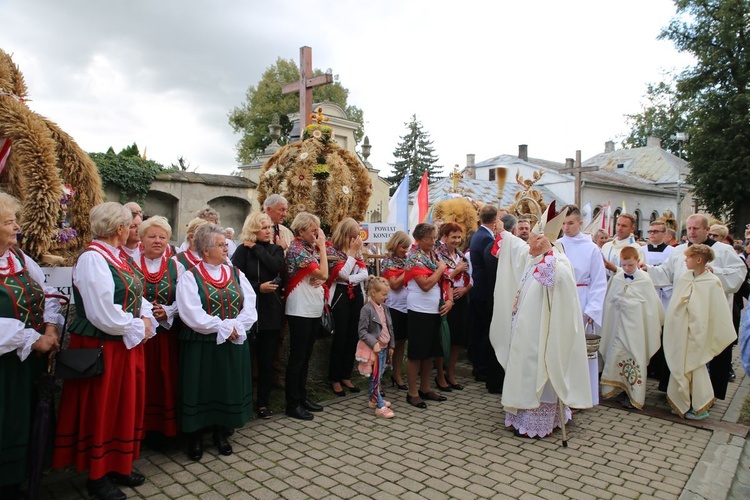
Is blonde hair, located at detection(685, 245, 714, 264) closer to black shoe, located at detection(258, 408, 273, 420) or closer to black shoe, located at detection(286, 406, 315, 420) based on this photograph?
black shoe, located at detection(286, 406, 315, 420)

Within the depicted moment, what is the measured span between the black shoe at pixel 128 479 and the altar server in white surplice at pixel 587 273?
423 centimetres

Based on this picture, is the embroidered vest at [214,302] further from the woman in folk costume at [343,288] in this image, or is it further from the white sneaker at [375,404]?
the white sneaker at [375,404]

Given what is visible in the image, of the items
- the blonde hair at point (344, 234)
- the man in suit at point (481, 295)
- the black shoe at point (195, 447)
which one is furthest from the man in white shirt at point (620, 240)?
the black shoe at point (195, 447)

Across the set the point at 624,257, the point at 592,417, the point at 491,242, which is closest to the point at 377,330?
the point at 491,242

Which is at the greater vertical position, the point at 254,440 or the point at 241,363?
the point at 241,363

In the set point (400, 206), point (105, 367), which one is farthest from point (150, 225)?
point (400, 206)

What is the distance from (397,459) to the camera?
4184mm

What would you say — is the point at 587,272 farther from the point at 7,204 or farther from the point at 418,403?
the point at 7,204

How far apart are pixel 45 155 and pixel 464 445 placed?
12.9 feet

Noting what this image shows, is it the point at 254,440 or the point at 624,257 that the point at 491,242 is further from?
the point at 254,440

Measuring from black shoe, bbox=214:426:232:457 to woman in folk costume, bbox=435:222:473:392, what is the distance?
2.74 meters

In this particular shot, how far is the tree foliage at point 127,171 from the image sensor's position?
10.5 metres

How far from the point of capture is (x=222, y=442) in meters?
4.17

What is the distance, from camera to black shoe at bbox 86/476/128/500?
333 centimetres
